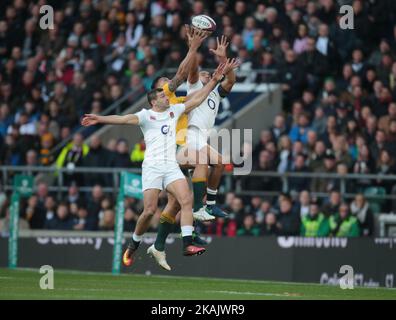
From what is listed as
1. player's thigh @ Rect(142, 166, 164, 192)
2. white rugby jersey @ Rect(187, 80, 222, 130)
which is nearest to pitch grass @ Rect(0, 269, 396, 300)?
player's thigh @ Rect(142, 166, 164, 192)

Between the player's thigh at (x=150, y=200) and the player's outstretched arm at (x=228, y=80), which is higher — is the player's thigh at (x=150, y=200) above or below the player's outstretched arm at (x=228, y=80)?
below

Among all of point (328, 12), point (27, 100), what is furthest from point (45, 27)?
point (328, 12)

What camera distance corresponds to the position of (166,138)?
789 inches

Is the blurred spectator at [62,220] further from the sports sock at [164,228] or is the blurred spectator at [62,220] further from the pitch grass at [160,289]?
the sports sock at [164,228]

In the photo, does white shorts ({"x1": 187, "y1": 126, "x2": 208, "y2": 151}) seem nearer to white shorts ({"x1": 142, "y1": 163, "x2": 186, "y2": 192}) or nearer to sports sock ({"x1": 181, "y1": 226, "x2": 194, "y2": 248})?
white shorts ({"x1": 142, "y1": 163, "x2": 186, "y2": 192})

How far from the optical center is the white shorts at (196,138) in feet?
67.9

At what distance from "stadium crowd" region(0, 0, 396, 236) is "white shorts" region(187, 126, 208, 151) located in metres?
5.17

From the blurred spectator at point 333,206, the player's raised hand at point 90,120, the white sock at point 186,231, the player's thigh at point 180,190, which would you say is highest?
the player's raised hand at point 90,120

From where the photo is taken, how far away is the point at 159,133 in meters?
20.0

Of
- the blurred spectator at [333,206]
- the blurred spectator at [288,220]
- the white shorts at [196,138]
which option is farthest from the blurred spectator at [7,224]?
the white shorts at [196,138]

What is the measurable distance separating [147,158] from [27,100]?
14134 mm

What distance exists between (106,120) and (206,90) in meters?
1.71

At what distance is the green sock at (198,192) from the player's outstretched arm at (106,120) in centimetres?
164

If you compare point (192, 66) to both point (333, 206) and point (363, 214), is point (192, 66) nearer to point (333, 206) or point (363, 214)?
point (333, 206)
